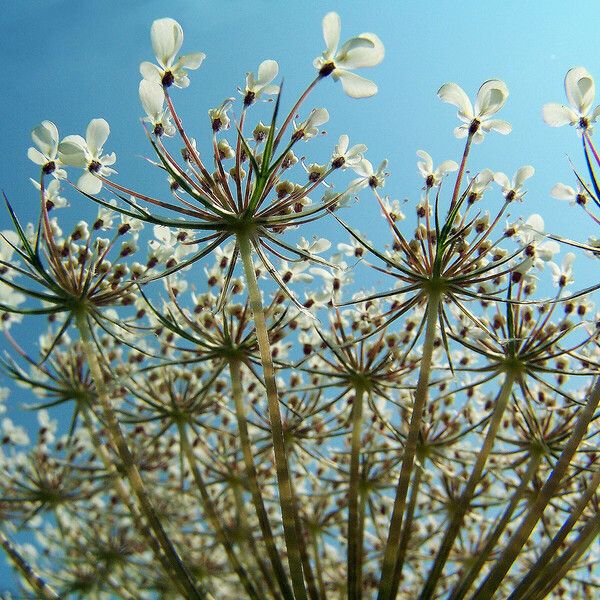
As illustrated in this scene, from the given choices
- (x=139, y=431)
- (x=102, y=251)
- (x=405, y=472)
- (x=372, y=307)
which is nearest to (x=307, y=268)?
(x=372, y=307)

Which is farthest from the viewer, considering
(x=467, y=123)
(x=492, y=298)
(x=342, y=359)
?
(x=342, y=359)

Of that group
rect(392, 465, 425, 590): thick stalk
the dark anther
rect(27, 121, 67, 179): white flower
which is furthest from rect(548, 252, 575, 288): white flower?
rect(27, 121, 67, 179): white flower

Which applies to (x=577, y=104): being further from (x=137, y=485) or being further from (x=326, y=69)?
(x=137, y=485)

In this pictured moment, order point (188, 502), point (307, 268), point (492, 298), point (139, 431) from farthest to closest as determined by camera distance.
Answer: point (188, 502) < point (139, 431) < point (307, 268) < point (492, 298)

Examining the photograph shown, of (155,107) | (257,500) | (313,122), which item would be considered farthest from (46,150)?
(257,500)

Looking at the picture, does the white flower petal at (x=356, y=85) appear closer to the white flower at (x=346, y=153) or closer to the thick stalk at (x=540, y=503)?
the white flower at (x=346, y=153)

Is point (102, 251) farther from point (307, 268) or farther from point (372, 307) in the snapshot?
point (372, 307)

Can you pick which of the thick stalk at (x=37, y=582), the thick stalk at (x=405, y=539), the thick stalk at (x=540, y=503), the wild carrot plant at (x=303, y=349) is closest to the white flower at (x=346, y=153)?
the wild carrot plant at (x=303, y=349)
